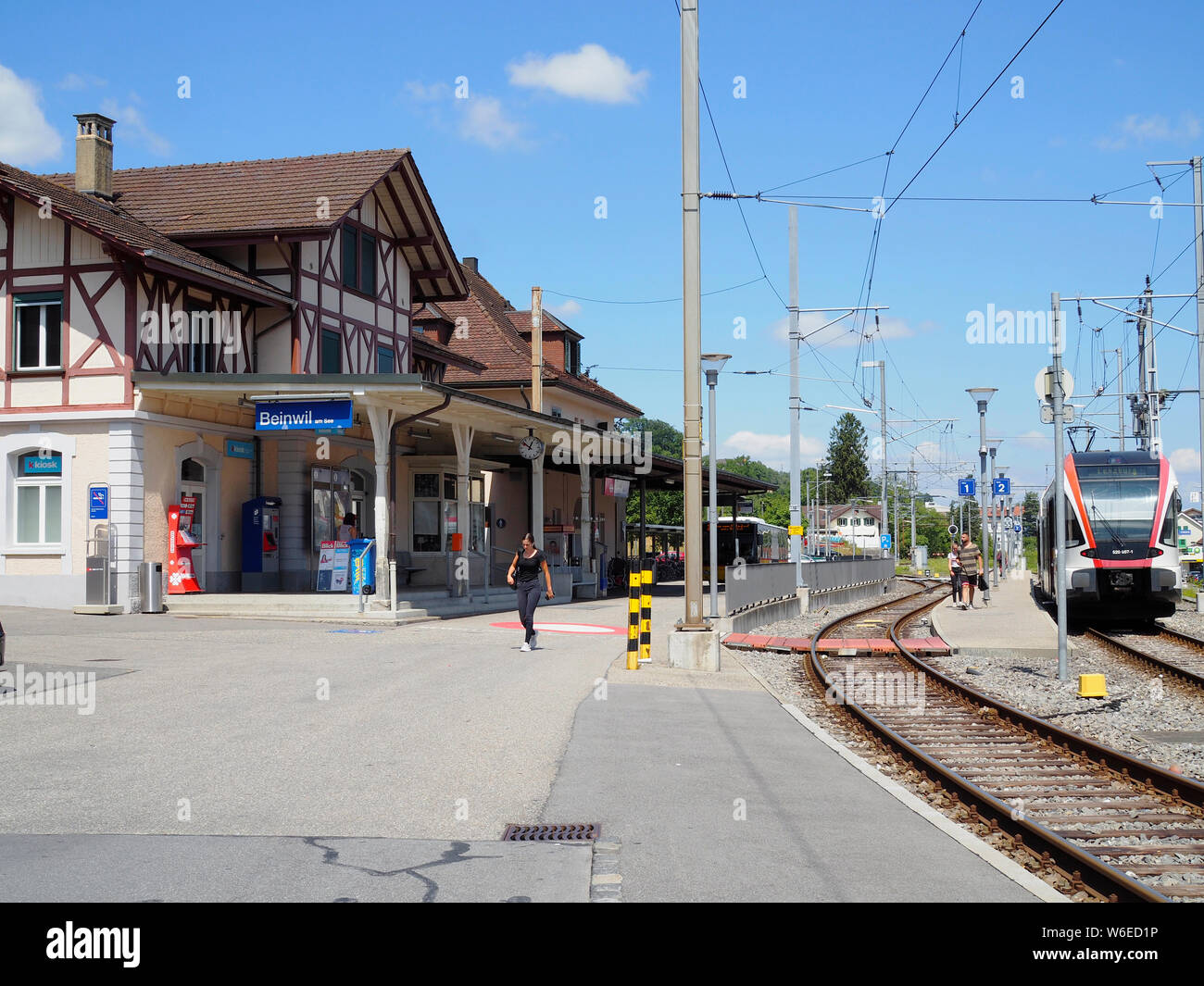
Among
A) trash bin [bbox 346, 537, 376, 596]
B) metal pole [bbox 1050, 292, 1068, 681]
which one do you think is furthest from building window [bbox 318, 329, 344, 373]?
metal pole [bbox 1050, 292, 1068, 681]

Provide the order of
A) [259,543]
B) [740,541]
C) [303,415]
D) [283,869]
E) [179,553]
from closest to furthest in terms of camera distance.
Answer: [283,869], [303,415], [179,553], [259,543], [740,541]

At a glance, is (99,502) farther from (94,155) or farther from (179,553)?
(94,155)

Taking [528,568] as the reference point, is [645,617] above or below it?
below

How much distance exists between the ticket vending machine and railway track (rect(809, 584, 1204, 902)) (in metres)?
12.9

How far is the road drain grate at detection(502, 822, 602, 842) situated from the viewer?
6.48 metres

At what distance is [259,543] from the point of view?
24.0m

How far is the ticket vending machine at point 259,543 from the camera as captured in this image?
23906mm

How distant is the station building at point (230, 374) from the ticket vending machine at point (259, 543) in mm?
218

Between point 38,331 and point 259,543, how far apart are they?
571cm

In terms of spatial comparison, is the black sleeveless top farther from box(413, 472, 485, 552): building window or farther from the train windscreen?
box(413, 472, 485, 552): building window

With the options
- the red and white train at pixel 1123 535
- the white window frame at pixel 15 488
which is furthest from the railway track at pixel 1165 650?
the white window frame at pixel 15 488

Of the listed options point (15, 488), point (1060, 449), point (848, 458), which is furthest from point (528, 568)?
point (848, 458)
